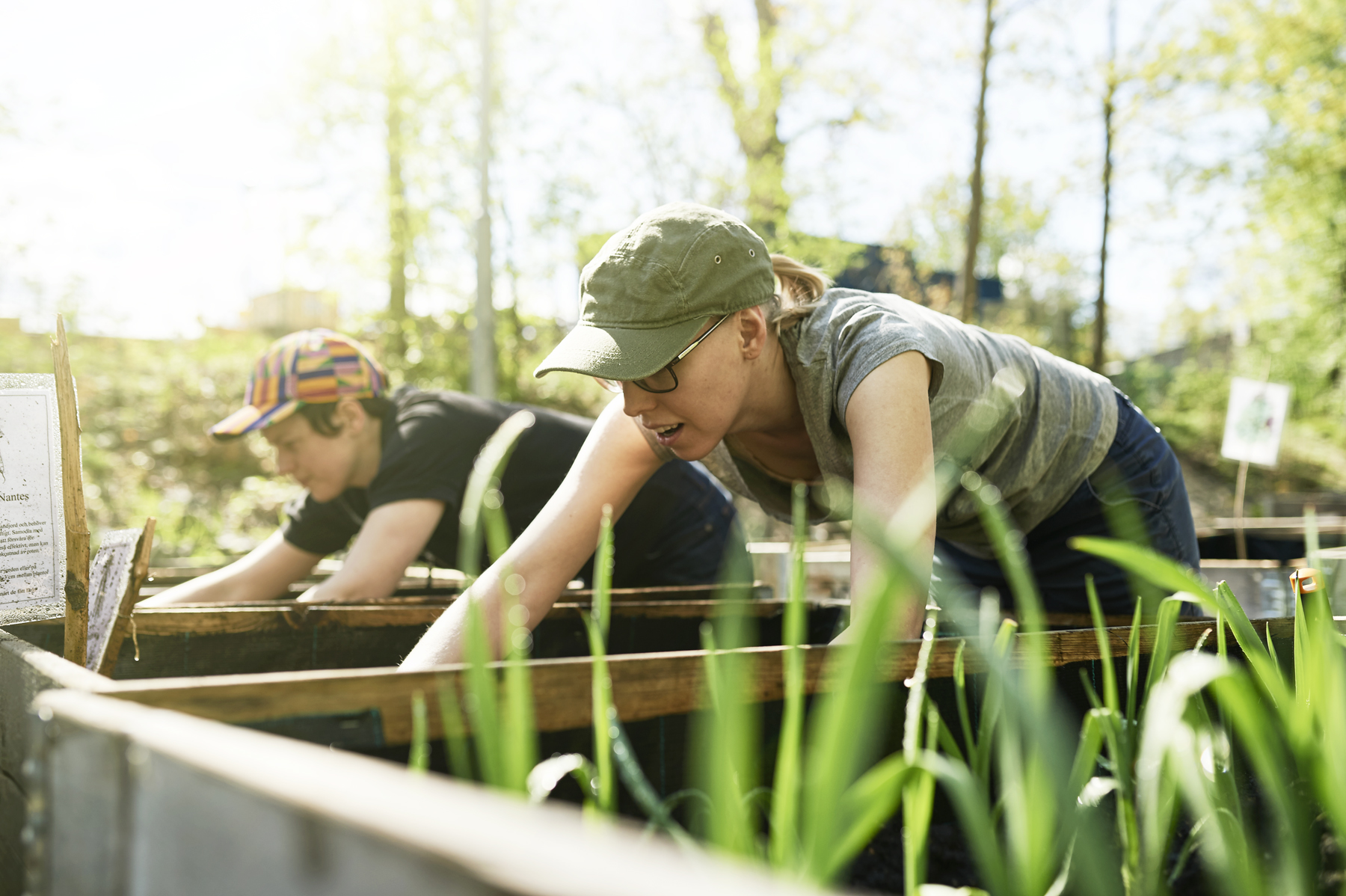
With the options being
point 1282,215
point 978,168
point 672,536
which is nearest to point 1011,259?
point 1282,215

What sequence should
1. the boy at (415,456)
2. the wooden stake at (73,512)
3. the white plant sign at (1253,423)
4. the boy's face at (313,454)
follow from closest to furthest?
the wooden stake at (73,512), the boy at (415,456), the boy's face at (313,454), the white plant sign at (1253,423)

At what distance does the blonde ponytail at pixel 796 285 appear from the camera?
4.97 ft

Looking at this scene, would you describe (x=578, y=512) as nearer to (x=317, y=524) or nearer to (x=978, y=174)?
(x=317, y=524)

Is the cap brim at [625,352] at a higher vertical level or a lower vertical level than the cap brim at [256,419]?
higher

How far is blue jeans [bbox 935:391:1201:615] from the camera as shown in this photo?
1.80 m

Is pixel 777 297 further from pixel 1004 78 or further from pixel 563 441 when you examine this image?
pixel 1004 78

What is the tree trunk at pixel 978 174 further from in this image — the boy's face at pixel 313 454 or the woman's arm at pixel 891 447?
the woman's arm at pixel 891 447

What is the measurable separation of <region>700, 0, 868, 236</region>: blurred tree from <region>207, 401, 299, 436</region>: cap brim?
769 cm

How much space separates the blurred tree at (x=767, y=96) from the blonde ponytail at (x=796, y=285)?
8.12 metres

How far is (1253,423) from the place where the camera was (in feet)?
18.5

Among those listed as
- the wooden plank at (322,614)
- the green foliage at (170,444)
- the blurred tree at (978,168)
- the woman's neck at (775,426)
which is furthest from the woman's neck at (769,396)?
the blurred tree at (978,168)

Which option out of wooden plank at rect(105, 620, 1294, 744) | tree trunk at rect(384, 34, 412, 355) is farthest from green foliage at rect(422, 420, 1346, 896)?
tree trunk at rect(384, 34, 412, 355)

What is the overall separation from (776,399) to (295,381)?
150 cm

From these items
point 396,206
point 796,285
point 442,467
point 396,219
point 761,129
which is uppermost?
point 761,129
